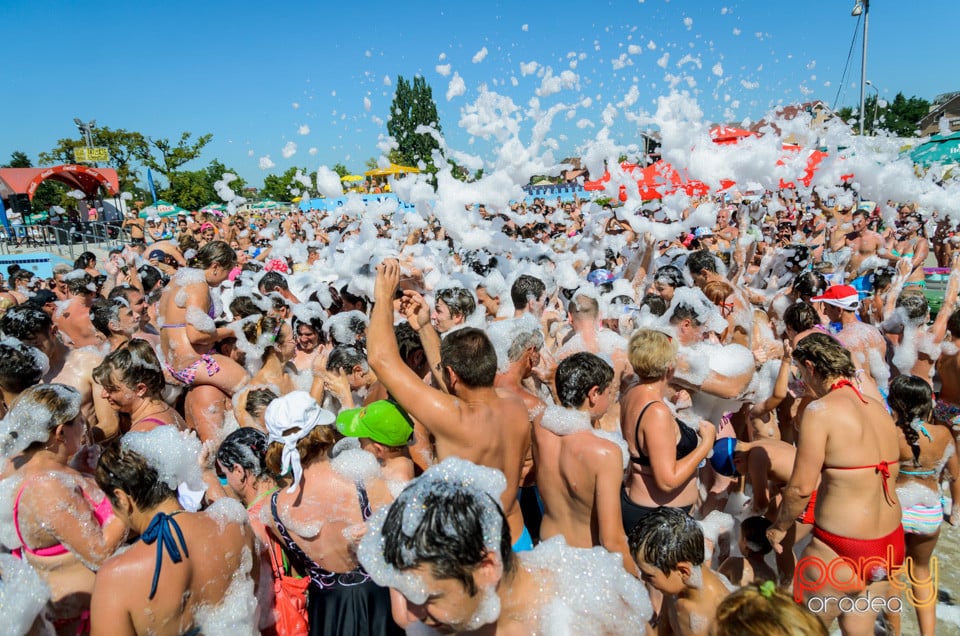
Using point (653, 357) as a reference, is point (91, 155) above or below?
above

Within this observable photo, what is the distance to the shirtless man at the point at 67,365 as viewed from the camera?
3639 millimetres

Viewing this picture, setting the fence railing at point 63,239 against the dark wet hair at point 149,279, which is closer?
the dark wet hair at point 149,279

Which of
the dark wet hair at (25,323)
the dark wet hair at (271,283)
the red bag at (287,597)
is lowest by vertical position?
the red bag at (287,597)

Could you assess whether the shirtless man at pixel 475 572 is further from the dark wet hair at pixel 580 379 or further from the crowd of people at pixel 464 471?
the dark wet hair at pixel 580 379

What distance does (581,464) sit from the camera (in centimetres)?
253

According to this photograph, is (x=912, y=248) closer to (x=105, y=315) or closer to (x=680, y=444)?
(x=680, y=444)

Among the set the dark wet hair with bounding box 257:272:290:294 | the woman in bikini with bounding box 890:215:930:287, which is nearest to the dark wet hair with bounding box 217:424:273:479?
the dark wet hair with bounding box 257:272:290:294

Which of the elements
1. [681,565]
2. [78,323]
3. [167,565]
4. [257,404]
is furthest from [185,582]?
[78,323]

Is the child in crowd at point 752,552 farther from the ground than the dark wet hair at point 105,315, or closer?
closer

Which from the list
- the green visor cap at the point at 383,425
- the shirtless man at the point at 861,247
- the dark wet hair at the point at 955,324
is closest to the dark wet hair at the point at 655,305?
the dark wet hair at the point at 955,324

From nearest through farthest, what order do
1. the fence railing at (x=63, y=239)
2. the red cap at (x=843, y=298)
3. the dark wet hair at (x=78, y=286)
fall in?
the red cap at (x=843, y=298)
the dark wet hair at (x=78, y=286)
the fence railing at (x=63, y=239)

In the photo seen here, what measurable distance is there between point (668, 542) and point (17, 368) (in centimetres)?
346

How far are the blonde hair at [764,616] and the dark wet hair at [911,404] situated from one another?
7.43 ft

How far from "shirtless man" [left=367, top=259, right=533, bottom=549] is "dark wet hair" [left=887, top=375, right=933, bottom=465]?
6.95 ft
